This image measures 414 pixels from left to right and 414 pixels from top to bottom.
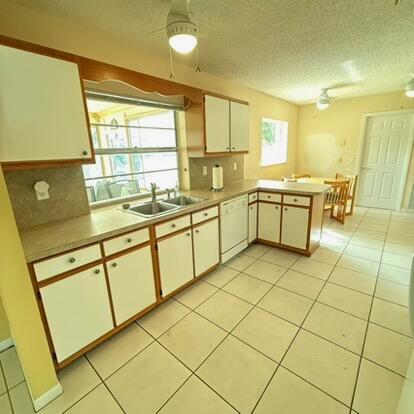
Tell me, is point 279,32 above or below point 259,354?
above

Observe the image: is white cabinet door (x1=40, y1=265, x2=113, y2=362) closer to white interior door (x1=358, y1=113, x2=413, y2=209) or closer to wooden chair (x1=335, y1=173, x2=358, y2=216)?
wooden chair (x1=335, y1=173, x2=358, y2=216)

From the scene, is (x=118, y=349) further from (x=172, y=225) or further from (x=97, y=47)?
(x=97, y=47)

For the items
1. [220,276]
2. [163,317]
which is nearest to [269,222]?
[220,276]

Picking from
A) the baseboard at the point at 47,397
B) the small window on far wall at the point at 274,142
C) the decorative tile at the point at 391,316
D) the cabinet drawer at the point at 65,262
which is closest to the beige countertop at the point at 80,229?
the cabinet drawer at the point at 65,262

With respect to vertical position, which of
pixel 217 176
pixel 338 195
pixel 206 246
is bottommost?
pixel 206 246

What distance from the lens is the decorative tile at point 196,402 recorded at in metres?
1.25

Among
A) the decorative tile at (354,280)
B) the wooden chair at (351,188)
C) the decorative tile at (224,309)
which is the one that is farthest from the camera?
the wooden chair at (351,188)

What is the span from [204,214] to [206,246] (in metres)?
0.37

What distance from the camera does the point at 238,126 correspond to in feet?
10.2

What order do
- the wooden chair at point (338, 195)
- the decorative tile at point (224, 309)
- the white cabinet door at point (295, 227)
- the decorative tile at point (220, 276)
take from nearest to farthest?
the decorative tile at point (224, 309) → the decorative tile at point (220, 276) → the white cabinet door at point (295, 227) → the wooden chair at point (338, 195)

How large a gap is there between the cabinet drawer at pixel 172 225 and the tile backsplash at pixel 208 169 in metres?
0.93

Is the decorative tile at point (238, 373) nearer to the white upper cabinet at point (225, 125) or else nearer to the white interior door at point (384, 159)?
the white upper cabinet at point (225, 125)

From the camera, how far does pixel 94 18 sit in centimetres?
168

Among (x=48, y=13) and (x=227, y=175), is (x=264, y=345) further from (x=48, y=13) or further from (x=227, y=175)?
(x=48, y=13)
